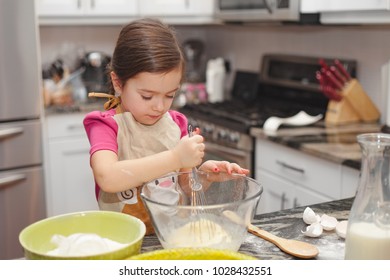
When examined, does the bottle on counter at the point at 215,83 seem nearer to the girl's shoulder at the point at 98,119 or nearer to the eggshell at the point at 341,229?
the girl's shoulder at the point at 98,119

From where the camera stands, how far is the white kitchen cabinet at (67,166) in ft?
9.34

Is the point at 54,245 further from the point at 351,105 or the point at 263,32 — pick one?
the point at 263,32

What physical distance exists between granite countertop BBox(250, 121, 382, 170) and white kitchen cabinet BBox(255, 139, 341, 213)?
0.15 ft

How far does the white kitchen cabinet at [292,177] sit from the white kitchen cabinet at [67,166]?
1005mm

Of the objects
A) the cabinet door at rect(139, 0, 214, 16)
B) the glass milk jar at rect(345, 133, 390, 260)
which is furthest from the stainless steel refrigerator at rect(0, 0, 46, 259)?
the glass milk jar at rect(345, 133, 390, 260)

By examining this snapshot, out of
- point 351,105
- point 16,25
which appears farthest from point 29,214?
point 351,105

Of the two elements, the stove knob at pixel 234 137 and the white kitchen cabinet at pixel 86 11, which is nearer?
the stove knob at pixel 234 137

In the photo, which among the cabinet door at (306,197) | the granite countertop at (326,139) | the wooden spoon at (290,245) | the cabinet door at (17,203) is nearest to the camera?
the wooden spoon at (290,245)

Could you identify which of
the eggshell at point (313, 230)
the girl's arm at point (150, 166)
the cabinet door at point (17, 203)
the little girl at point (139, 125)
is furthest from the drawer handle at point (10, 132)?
the eggshell at point (313, 230)

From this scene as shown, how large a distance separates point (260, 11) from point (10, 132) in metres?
1.36

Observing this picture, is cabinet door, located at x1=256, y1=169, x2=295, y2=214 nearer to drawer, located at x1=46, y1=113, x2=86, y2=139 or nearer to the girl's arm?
drawer, located at x1=46, y1=113, x2=86, y2=139

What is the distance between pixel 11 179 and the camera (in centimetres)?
257

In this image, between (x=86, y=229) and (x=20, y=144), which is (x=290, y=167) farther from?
(x=86, y=229)

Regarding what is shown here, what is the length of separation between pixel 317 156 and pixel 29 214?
1.44 metres
